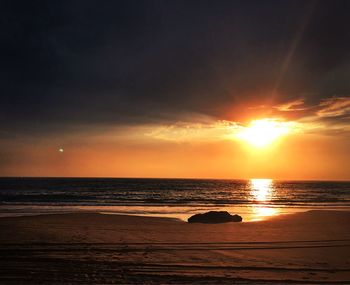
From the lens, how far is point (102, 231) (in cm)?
1889

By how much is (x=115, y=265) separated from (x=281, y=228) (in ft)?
42.6

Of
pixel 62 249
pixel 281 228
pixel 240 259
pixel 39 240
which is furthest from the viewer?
pixel 281 228

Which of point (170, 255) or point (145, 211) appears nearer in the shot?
point (170, 255)

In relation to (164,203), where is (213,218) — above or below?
above

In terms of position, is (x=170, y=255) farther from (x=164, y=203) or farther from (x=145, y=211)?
(x=164, y=203)

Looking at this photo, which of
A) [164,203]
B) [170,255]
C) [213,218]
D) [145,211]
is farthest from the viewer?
[164,203]

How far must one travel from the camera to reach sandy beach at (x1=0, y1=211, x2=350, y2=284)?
9.92 metres

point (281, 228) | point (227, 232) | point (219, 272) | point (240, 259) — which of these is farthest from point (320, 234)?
point (219, 272)

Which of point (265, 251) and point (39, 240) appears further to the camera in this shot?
point (39, 240)

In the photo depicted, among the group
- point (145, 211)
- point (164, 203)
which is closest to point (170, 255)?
point (145, 211)

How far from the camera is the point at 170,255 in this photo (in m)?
13.0

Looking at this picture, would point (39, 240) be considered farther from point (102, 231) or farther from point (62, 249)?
point (102, 231)

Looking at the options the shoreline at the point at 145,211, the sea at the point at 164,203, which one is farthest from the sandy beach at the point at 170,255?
the sea at the point at 164,203

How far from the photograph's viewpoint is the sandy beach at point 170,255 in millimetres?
9922
